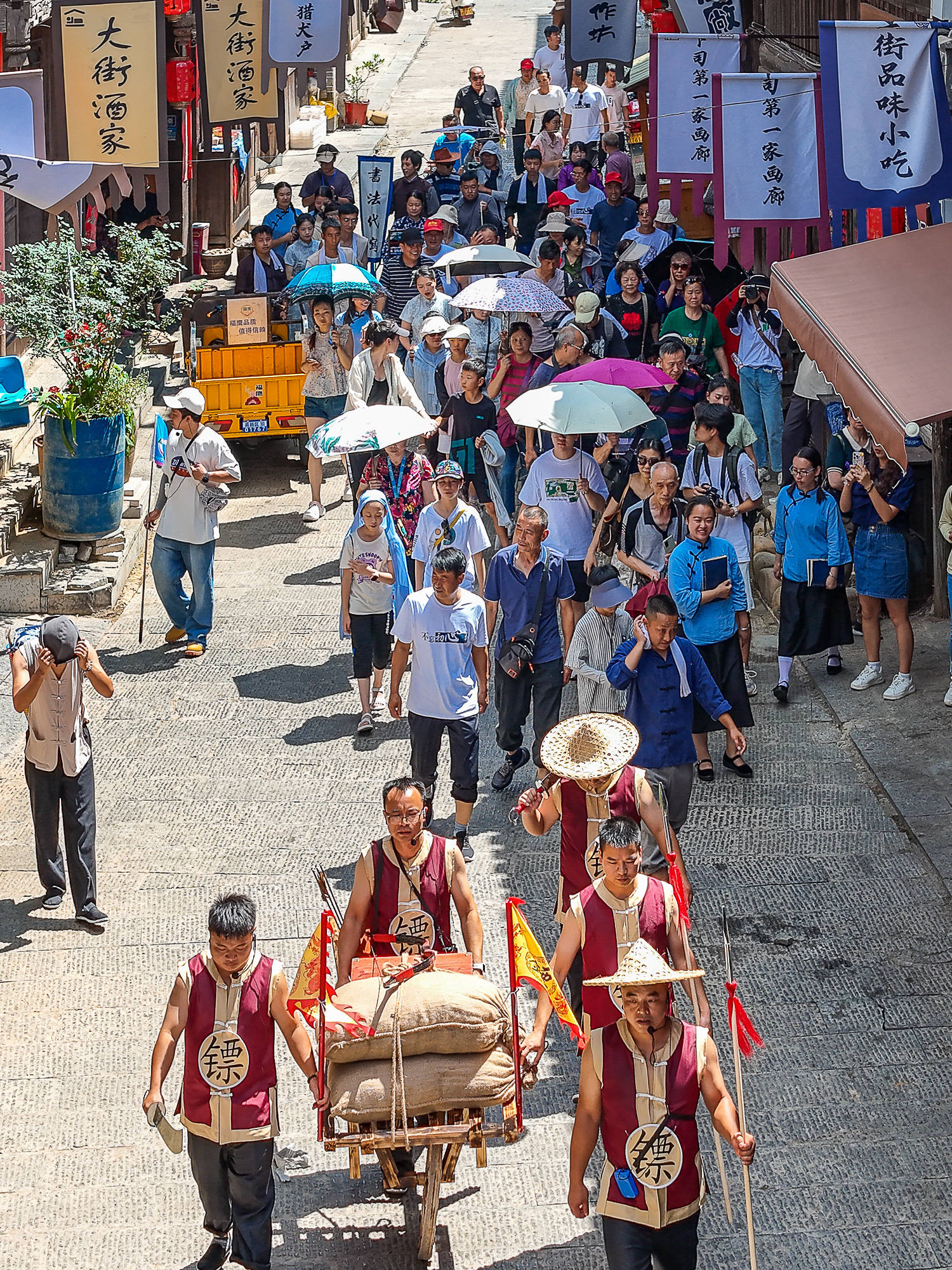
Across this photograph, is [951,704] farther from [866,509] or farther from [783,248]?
[783,248]

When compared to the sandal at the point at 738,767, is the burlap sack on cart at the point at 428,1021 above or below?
above

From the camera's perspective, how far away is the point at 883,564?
1142cm

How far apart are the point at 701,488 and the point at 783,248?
7.50 meters

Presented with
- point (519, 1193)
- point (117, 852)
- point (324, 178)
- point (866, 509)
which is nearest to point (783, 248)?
point (324, 178)

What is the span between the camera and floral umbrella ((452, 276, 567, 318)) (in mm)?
13953

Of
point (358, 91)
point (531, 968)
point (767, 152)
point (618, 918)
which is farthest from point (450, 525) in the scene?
point (358, 91)

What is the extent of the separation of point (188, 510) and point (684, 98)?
568 centimetres

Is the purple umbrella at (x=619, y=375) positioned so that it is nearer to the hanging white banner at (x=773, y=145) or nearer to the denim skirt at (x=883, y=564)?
the hanging white banner at (x=773, y=145)

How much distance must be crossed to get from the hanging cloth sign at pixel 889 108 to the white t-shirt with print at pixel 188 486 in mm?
4802

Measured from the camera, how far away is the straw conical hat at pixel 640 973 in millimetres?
5457

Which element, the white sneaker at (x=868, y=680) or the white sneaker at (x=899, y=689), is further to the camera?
the white sneaker at (x=868, y=680)

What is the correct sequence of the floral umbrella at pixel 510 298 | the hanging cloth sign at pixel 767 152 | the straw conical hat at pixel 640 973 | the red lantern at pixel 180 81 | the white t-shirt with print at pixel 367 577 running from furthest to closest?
the red lantern at pixel 180 81
the floral umbrella at pixel 510 298
the hanging cloth sign at pixel 767 152
the white t-shirt with print at pixel 367 577
the straw conical hat at pixel 640 973

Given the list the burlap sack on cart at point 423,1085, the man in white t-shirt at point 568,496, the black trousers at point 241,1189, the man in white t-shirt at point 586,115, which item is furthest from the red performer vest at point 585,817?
the man in white t-shirt at point 586,115

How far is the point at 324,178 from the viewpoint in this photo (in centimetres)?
2011
